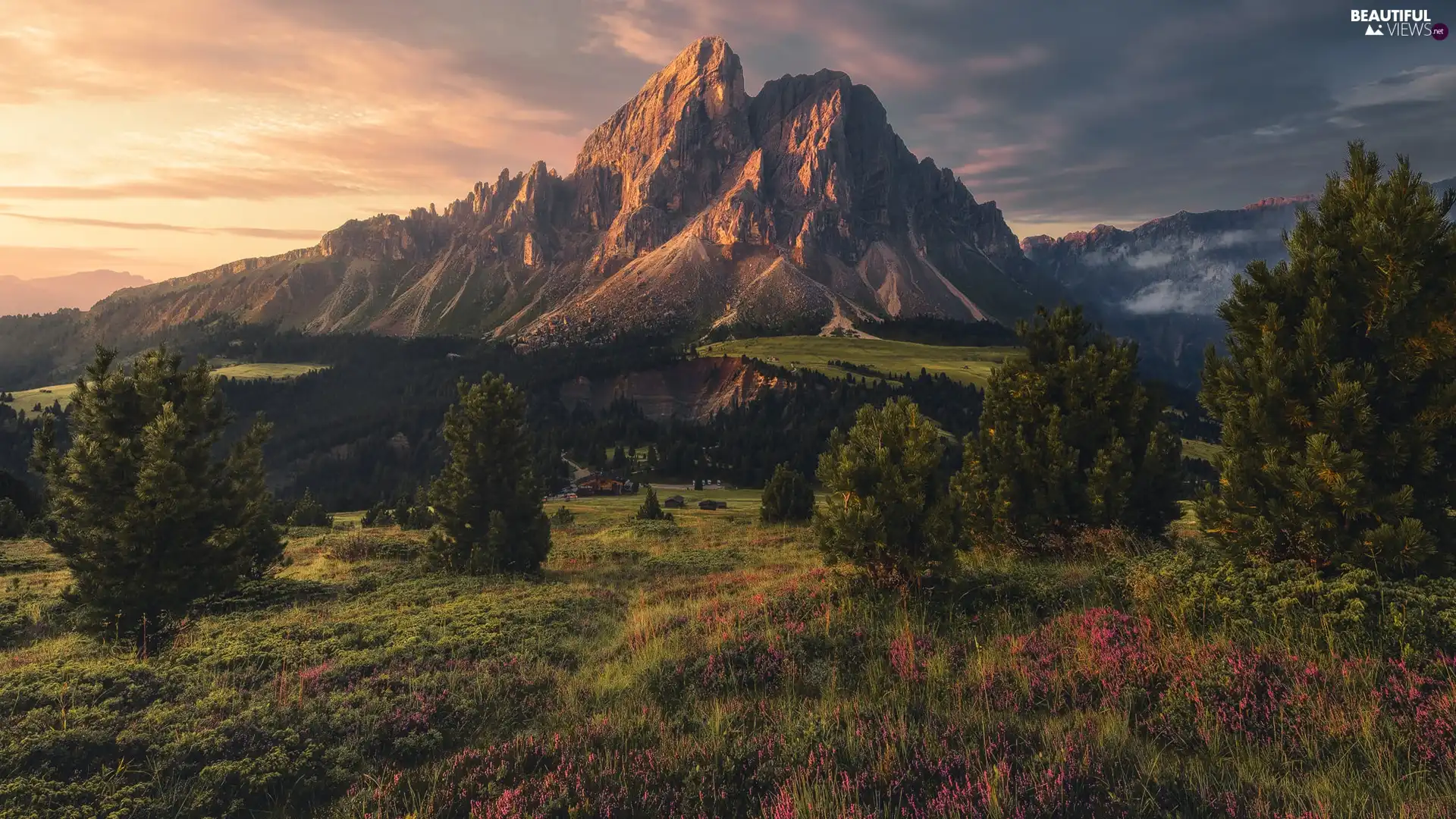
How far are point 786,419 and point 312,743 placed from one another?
155671 mm

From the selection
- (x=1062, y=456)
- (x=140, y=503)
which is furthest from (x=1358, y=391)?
(x=140, y=503)

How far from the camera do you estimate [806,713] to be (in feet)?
23.7

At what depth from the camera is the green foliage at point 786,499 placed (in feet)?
179

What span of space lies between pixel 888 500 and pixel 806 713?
7.60 meters

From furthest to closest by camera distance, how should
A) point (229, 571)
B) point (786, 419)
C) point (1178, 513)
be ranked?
point (786, 419)
point (1178, 513)
point (229, 571)

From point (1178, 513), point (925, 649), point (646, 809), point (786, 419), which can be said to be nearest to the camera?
point (646, 809)

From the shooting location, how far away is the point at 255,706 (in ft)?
27.3

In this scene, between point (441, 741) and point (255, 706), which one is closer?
point (441, 741)

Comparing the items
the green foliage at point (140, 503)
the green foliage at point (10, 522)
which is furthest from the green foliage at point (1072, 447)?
the green foliage at point (10, 522)

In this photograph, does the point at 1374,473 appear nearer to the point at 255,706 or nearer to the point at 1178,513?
the point at 1178,513

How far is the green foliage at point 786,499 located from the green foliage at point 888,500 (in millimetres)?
39077

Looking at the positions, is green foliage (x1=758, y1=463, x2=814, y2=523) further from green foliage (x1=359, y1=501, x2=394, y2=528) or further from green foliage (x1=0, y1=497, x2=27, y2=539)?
green foliage (x1=0, y1=497, x2=27, y2=539)

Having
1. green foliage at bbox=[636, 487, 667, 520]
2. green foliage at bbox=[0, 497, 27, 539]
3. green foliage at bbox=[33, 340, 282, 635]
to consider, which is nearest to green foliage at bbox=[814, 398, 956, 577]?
green foliage at bbox=[33, 340, 282, 635]

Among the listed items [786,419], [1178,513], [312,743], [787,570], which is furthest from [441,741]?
[786,419]
